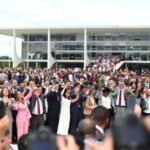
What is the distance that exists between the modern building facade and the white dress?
1969 inches

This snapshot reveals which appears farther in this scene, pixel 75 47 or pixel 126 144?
pixel 75 47

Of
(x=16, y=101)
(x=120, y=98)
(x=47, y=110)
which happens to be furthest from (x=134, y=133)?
(x=120, y=98)

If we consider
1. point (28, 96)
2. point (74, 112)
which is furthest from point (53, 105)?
point (28, 96)

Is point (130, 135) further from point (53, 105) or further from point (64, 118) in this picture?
point (64, 118)

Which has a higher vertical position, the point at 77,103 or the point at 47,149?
the point at 47,149

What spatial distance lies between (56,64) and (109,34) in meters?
9.07

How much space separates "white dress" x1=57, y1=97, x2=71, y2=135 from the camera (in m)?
11.9

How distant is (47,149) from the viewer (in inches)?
43.1

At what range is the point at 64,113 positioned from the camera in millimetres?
12016

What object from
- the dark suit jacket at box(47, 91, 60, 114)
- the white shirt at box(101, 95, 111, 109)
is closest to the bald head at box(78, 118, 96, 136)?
the dark suit jacket at box(47, 91, 60, 114)

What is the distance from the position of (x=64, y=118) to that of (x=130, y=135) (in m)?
11.1

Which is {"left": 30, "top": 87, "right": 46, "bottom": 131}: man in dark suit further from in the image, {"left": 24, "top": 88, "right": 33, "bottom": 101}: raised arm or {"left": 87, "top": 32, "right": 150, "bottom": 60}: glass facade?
{"left": 87, "top": 32, "right": 150, "bottom": 60}: glass facade

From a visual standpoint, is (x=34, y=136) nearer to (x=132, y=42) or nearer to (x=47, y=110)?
(x=47, y=110)

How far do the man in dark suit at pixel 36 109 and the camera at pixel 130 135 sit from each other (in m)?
9.95
